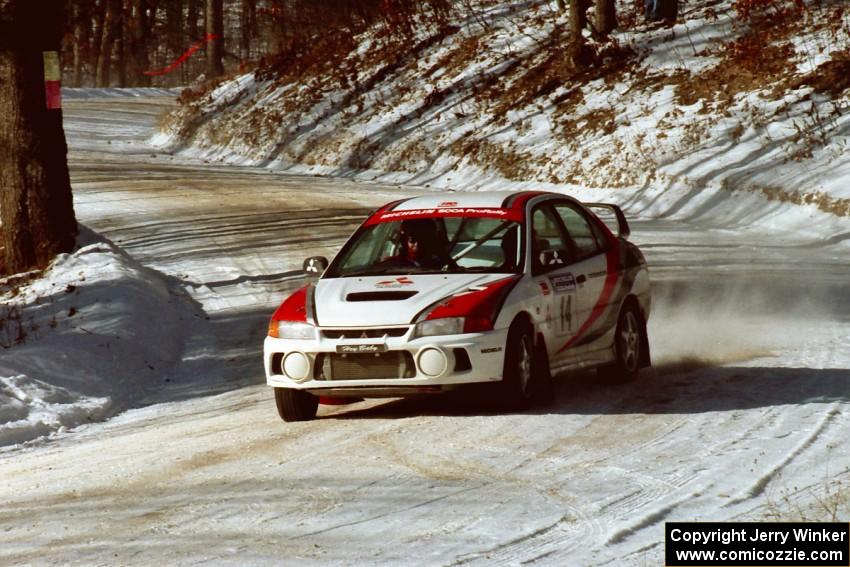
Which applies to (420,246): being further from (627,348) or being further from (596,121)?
(596,121)

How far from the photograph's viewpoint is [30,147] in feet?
51.6

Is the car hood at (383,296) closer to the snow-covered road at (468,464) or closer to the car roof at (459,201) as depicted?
the snow-covered road at (468,464)

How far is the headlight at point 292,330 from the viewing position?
9.27 metres

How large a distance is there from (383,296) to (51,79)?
25.3 feet

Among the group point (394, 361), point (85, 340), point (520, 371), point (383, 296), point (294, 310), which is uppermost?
point (383, 296)

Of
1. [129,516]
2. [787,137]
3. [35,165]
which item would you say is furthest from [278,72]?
[129,516]

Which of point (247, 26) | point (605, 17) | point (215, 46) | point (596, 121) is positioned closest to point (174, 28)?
point (247, 26)

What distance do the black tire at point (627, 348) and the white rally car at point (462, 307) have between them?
1 centimetres

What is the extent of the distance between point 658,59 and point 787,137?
596cm

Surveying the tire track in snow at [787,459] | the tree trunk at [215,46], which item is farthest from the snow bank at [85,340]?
the tree trunk at [215,46]

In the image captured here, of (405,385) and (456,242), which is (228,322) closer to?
(456,242)

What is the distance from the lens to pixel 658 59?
29.2m

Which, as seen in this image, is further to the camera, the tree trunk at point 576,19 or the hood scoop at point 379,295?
the tree trunk at point 576,19

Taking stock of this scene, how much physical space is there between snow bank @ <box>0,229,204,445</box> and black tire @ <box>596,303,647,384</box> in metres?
4.07
